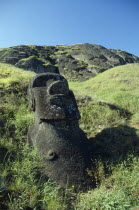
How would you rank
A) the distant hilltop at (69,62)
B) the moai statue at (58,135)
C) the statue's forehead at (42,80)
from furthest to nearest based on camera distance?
the distant hilltop at (69,62) → the statue's forehead at (42,80) → the moai statue at (58,135)

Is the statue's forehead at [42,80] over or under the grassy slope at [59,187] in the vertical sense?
over

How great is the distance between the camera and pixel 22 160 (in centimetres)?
371

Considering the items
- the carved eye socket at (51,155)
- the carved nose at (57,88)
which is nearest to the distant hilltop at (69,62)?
the carved nose at (57,88)

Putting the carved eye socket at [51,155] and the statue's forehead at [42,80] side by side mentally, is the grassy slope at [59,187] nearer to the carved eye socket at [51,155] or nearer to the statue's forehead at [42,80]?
the carved eye socket at [51,155]

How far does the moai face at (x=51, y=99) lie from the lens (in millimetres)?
4046

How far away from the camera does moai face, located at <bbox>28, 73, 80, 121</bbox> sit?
4.05 meters

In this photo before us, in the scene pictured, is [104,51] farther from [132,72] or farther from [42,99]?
[42,99]

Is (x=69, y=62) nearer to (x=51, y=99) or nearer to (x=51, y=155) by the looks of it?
(x=51, y=99)

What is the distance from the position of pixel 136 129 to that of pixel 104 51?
4364 cm

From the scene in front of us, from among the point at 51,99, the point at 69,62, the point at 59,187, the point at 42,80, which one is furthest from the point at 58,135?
the point at 69,62

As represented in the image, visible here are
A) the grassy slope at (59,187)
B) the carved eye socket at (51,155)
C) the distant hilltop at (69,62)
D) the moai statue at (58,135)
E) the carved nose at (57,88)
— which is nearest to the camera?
the grassy slope at (59,187)

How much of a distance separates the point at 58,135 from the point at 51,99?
30.7 inches

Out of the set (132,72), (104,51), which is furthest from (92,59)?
(132,72)

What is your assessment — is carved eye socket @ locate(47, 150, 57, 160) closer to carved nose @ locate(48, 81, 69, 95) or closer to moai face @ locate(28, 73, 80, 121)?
moai face @ locate(28, 73, 80, 121)
